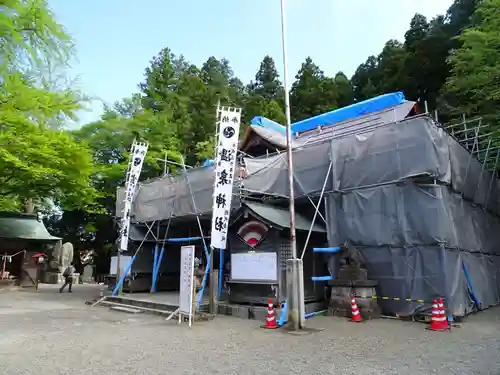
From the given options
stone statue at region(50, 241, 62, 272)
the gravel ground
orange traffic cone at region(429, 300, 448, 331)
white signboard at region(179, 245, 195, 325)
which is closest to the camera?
the gravel ground

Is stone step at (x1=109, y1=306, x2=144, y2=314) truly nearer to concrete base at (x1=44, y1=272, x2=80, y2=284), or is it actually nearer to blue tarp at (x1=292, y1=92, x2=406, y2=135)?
blue tarp at (x1=292, y1=92, x2=406, y2=135)

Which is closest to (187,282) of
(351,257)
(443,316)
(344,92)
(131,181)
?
(351,257)

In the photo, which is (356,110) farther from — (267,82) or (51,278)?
(267,82)

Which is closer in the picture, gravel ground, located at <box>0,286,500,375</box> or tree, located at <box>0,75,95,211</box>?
gravel ground, located at <box>0,286,500,375</box>

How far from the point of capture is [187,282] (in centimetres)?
995

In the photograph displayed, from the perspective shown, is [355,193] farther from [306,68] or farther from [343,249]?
[306,68]

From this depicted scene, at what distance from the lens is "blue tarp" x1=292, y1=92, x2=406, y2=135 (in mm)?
17250

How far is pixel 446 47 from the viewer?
29.3 m

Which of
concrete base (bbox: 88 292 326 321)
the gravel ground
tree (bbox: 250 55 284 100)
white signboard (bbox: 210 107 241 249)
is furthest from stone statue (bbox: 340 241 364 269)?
tree (bbox: 250 55 284 100)

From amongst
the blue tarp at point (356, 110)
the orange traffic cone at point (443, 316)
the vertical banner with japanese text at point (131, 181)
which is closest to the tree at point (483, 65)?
the blue tarp at point (356, 110)

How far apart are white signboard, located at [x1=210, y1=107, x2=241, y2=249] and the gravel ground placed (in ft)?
8.27

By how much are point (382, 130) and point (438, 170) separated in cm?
204

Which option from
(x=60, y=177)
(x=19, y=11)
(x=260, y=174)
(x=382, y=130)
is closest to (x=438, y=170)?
(x=382, y=130)

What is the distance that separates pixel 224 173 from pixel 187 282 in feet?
11.1
